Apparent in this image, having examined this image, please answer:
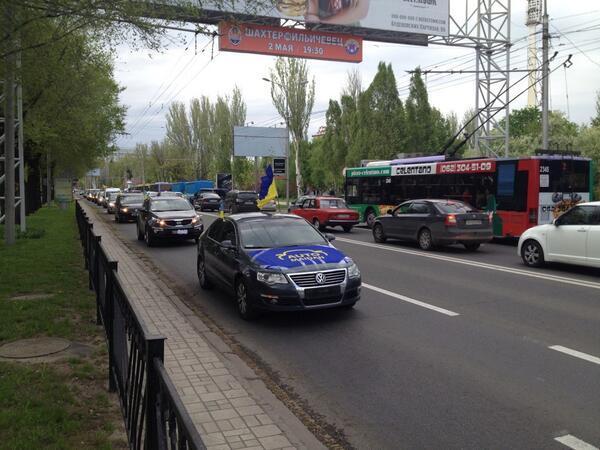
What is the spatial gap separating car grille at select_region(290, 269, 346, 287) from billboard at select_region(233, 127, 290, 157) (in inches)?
2093

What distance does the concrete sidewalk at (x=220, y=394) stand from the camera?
13.6 ft

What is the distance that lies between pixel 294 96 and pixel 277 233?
154ft

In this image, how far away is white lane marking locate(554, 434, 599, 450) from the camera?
13.0 ft

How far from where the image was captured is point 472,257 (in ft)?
48.5

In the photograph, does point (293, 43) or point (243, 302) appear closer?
point (243, 302)

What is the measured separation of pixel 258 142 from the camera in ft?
199

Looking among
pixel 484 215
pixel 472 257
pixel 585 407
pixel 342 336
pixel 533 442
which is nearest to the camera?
pixel 533 442

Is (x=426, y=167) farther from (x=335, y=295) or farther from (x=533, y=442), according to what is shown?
(x=533, y=442)

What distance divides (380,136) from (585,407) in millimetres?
42075

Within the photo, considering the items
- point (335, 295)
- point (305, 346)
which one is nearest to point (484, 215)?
point (335, 295)

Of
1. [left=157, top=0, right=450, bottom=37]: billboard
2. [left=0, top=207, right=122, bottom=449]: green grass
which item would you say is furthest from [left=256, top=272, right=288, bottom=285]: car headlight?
[left=157, top=0, right=450, bottom=37]: billboard

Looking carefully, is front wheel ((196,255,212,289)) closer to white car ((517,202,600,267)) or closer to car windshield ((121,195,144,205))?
white car ((517,202,600,267))

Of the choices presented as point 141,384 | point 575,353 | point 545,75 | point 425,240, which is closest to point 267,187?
point 425,240

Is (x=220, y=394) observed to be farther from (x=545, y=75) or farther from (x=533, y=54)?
(x=533, y=54)
